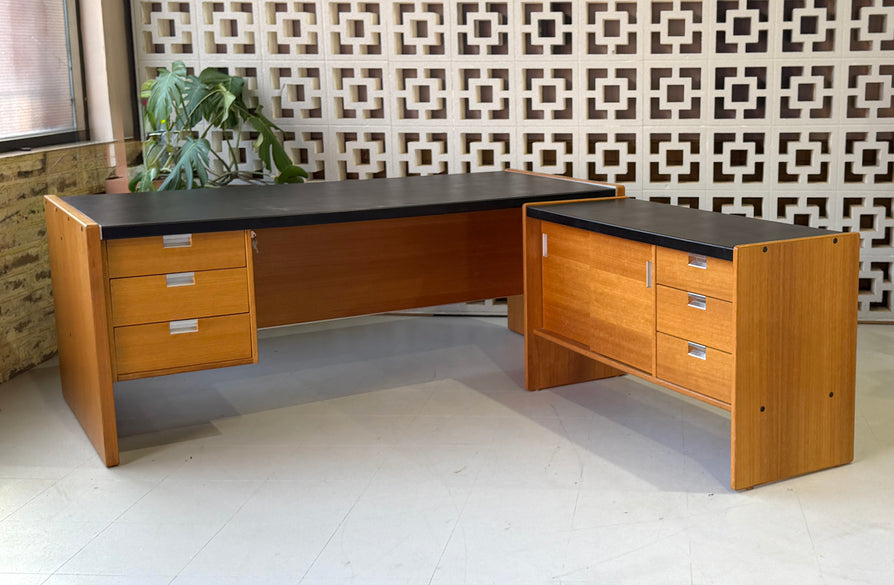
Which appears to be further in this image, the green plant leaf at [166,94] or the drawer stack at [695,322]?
the green plant leaf at [166,94]

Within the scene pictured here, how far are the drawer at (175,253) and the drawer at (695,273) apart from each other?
1.42 metres

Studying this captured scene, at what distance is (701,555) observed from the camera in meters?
2.57

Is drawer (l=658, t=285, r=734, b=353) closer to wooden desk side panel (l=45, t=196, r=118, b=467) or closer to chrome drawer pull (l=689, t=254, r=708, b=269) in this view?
chrome drawer pull (l=689, t=254, r=708, b=269)

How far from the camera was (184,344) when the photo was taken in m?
3.33

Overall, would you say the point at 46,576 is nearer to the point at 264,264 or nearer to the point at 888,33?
the point at 264,264

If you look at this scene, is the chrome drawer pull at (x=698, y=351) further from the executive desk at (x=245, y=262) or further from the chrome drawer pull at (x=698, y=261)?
the executive desk at (x=245, y=262)

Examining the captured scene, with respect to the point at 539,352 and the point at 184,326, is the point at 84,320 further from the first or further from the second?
the point at 539,352

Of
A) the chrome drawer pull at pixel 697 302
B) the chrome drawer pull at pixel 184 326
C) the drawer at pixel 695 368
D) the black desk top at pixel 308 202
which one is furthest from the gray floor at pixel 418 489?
the black desk top at pixel 308 202

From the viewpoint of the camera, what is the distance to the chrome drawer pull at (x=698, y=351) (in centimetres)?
302

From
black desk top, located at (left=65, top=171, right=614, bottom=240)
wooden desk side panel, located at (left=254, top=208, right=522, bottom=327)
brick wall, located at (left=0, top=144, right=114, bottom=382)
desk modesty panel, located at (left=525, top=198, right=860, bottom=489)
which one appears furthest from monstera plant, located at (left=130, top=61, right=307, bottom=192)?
desk modesty panel, located at (left=525, top=198, right=860, bottom=489)

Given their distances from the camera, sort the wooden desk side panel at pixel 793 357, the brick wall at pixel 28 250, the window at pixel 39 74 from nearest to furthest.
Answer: the wooden desk side panel at pixel 793 357
the brick wall at pixel 28 250
the window at pixel 39 74

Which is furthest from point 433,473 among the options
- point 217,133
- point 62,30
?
point 62,30

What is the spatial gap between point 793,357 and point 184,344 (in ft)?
6.52

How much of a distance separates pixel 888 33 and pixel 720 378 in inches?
104
